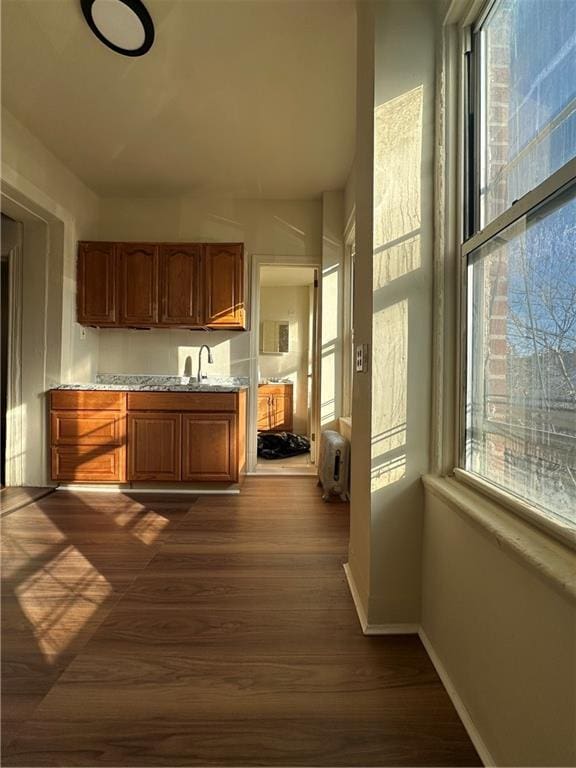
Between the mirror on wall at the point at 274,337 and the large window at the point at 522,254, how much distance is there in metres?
5.00

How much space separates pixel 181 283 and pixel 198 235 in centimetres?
61

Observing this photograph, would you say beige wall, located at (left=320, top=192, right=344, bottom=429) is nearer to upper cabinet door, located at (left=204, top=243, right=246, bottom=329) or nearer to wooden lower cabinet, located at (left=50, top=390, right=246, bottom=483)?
upper cabinet door, located at (left=204, top=243, right=246, bottom=329)

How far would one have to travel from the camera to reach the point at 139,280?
360 cm

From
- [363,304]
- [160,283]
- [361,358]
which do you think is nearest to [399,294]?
[363,304]

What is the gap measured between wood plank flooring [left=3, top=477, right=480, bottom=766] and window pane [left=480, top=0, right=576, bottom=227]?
152 centimetres

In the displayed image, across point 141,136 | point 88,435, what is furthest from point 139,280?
point 88,435

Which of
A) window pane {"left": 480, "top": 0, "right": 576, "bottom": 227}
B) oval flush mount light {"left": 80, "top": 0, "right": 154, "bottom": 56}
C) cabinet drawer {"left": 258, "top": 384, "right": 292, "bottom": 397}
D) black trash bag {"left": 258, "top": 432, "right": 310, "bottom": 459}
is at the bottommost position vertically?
black trash bag {"left": 258, "top": 432, "right": 310, "bottom": 459}

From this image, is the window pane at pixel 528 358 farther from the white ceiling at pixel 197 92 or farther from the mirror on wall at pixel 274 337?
the mirror on wall at pixel 274 337

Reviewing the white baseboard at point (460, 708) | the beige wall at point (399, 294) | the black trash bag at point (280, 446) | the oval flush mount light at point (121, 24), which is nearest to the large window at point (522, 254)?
the beige wall at point (399, 294)

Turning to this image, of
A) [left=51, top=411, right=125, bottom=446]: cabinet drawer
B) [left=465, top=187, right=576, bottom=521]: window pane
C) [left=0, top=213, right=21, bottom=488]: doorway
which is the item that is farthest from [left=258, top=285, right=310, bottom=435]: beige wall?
[left=465, top=187, right=576, bottom=521]: window pane

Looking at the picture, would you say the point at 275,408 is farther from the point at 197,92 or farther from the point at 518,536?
the point at 518,536

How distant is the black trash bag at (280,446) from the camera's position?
4730mm

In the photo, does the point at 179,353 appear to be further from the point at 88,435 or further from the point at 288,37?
the point at 288,37

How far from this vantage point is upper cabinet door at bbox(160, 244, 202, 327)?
3.58 meters
